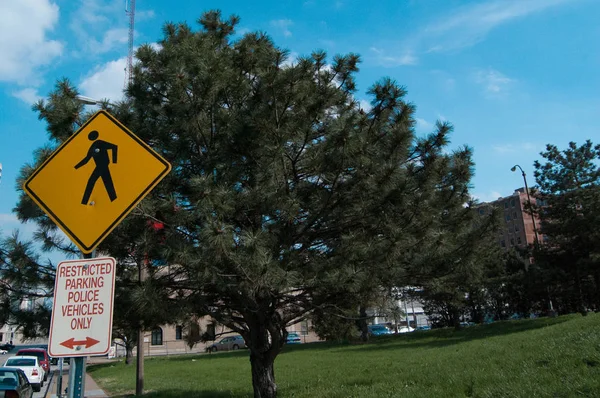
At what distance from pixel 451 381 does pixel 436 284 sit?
1.74 meters

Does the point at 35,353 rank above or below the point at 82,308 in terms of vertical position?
below

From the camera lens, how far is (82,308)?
3.02 m

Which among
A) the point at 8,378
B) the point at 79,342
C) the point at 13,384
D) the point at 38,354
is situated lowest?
the point at 13,384

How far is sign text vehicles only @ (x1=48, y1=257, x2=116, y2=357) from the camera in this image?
296 centimetres

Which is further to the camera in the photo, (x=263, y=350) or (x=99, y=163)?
(x=263, y=350)

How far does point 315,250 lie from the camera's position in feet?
28.6

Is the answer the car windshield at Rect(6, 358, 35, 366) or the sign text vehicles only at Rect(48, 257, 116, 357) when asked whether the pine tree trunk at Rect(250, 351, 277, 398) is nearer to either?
the sign text vehicles only at Rect(48, 257, 116, 357)

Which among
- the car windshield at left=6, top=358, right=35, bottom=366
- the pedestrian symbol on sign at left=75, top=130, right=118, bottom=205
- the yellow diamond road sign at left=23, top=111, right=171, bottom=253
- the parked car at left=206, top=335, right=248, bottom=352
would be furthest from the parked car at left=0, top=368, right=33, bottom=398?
the parked car at left=206, top=335, right=248, bottom=352

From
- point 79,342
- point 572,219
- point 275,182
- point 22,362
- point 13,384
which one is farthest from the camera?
point 572,219

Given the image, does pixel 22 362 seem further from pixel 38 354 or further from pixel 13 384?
pixel 13 384

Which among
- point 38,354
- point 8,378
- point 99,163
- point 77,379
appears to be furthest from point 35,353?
point 77,379

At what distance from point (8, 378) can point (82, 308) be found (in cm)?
1281

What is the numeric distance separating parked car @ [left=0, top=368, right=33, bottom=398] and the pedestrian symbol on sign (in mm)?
11048

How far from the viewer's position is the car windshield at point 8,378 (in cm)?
1286
